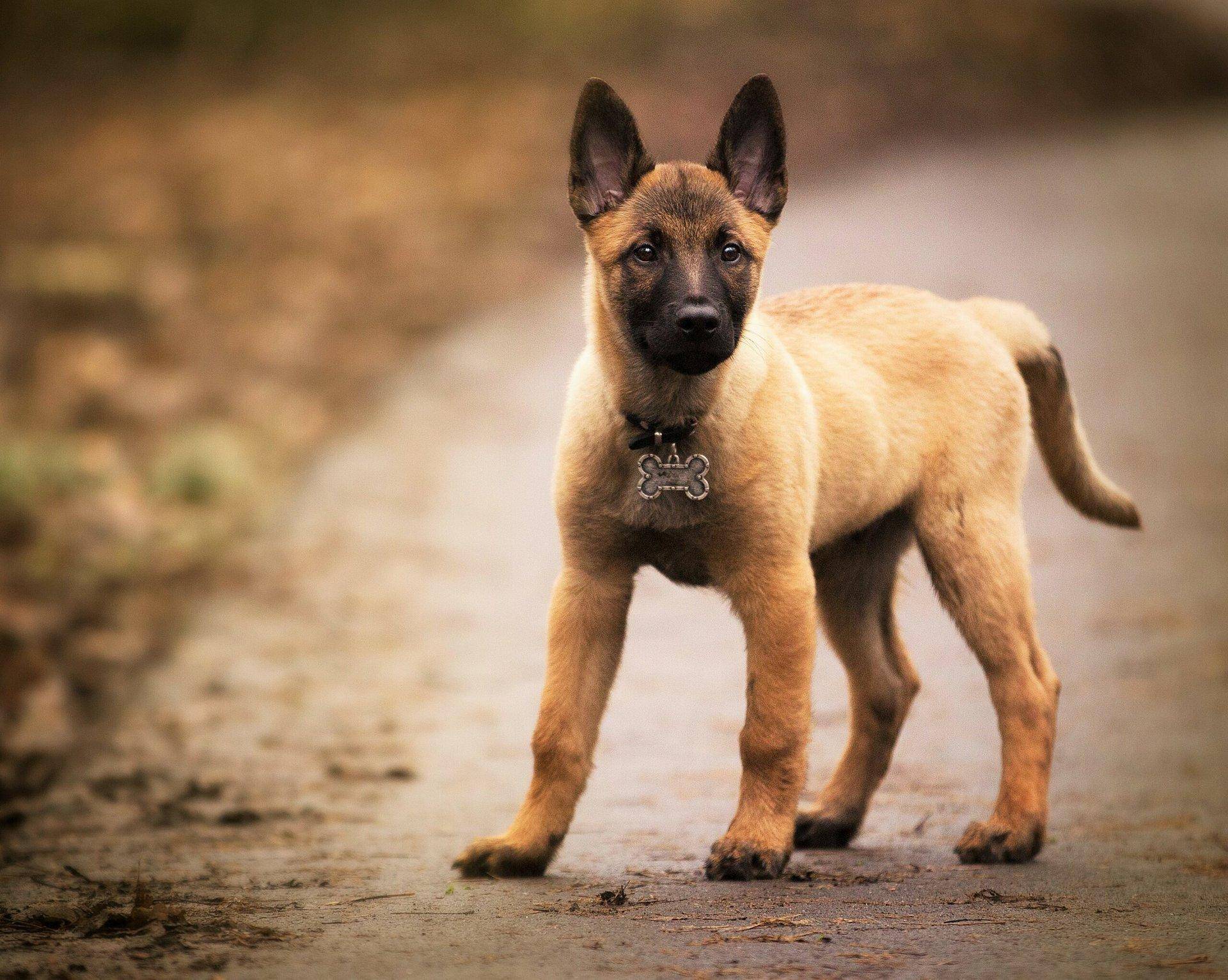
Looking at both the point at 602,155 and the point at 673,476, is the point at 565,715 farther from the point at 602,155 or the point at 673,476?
the point at 602,155

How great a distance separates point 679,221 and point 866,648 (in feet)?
6.63

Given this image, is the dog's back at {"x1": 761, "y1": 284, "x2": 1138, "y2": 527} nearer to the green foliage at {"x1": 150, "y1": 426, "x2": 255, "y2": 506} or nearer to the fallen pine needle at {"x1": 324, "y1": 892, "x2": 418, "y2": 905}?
the fallen pine needle at {"x1": 324, "y1": 892, "x2": 418, "y2": 905}

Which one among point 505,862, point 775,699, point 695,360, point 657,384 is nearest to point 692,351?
point 695,360

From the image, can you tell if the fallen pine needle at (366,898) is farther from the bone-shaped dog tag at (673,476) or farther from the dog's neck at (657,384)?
the dog's neck at (657,384)

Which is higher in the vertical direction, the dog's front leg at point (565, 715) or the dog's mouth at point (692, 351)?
the dog's mouth at point (692, 351)

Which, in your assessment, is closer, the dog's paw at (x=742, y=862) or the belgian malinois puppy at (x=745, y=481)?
the dog's paw at (x=742, y=862)

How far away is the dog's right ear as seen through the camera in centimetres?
489

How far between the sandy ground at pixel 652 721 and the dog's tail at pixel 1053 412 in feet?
2.56

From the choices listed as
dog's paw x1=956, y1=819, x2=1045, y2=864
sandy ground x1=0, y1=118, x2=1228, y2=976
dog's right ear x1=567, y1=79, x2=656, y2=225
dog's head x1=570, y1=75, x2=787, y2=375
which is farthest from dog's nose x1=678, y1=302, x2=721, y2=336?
dog's paw x1=956, y1=819, x2=1045, y2=864

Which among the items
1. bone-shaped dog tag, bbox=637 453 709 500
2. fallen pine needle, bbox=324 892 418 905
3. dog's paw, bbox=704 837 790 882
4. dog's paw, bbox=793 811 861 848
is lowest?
fallen pine needle, bbox=324 892 418 905

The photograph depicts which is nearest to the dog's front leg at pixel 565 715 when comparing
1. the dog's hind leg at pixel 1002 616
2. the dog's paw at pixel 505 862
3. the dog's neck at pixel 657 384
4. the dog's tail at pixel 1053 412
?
the dog's paw at pixel 505 862

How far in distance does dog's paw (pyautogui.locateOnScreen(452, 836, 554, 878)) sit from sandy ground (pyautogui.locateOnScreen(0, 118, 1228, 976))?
116 millimetres

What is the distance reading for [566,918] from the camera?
4051 millimetres

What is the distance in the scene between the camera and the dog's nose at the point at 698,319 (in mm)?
4441
